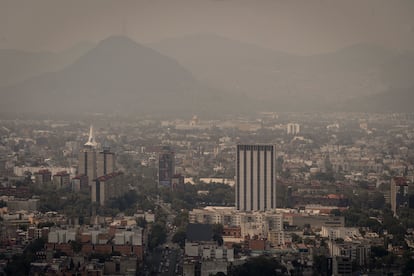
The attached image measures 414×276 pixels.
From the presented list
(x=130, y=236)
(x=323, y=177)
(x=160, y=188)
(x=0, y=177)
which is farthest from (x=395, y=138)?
(x=130, y=236)

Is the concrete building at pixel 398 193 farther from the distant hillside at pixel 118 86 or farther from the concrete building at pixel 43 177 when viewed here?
the distant hillside at pixel 118 86

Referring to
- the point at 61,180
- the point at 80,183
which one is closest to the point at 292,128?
the point at 61,180

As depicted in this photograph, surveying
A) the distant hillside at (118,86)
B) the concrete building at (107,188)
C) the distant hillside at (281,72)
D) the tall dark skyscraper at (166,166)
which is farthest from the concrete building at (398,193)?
the distant hillside at (118,86)

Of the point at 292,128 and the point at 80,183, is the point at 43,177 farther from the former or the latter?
the point at 292,128

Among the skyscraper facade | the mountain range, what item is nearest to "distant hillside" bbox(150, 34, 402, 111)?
the mountain range

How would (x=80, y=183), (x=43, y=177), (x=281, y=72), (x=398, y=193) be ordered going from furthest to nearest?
(x=281, y=72) → (x=43, y=177) → (x=80, y=183) → (x=398, y=193)

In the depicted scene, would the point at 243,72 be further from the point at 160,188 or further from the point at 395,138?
the point at 160,188

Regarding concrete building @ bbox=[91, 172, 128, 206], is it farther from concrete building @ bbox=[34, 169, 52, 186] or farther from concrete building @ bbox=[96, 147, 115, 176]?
concrete building @ bbox=[34, 169, 52, 186]
